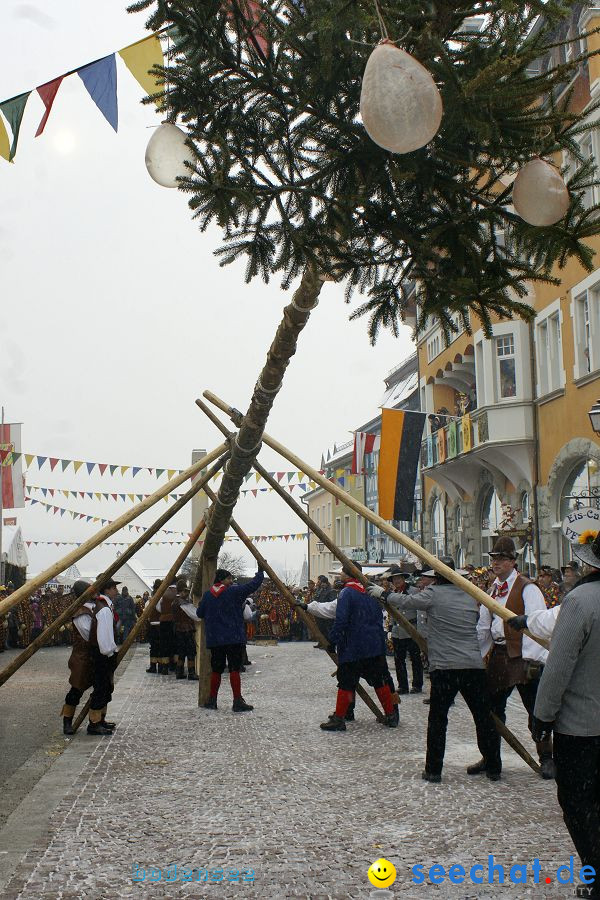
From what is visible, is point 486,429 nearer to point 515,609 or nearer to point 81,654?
point 81,654

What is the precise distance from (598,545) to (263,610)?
83.1 feet

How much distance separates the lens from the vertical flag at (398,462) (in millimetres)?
20125

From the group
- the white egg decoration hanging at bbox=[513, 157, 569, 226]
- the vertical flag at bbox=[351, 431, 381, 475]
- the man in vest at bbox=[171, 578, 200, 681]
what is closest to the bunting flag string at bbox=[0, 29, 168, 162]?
the white egg decoration hanging at bbox=[513, 157, 569, 226]

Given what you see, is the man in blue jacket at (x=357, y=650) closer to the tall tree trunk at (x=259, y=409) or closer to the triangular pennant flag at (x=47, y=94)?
the tall tree trunk at (x=259, y=409)

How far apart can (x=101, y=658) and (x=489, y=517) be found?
64.4 feet

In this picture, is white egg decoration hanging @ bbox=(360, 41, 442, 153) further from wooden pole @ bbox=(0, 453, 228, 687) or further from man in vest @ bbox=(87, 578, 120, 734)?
man in vest @ bbox=(87, 578, 120, 734)

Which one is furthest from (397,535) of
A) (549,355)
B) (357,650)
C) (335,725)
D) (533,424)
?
(533,424)

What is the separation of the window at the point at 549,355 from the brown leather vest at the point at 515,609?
14513 millimetres

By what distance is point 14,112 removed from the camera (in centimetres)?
826

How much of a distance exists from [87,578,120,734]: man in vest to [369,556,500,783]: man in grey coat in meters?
3.65

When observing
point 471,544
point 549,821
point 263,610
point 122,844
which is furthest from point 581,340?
point 122,844

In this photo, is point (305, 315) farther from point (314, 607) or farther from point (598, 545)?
point (314, 607)

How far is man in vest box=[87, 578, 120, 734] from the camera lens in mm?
9820

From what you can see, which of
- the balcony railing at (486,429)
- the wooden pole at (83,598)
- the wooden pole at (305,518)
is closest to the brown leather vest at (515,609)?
the wooden pole at (305,518)
